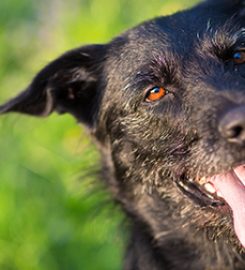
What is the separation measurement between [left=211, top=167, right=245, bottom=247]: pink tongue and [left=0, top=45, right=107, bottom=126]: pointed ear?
1.14 meters

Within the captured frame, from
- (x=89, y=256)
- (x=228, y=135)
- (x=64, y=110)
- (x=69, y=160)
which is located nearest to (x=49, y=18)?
(x=69, y=160)

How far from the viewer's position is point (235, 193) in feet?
15.2

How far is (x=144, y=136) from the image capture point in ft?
16.1

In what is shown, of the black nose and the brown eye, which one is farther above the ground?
the brown eye

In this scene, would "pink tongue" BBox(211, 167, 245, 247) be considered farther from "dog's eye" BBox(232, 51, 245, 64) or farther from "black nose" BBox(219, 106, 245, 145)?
"dog's eye" BBox(232, 51, 245, 64)

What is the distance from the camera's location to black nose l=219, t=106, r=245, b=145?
13.5ft

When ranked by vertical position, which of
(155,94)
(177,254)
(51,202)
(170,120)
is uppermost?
(51,202)

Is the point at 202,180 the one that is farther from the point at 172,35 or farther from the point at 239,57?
the point at 172,35

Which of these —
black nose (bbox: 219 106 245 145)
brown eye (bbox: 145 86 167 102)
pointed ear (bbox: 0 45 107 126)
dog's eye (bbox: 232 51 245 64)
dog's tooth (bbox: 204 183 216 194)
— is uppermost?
pointed ear (bbox: 0 45 107 126)

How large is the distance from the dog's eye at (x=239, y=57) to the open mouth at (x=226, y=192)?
2.15 feet

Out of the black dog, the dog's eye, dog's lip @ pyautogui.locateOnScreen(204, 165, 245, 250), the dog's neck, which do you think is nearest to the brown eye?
the black dog

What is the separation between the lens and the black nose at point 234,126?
4.13 metres

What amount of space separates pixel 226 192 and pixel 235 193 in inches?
2.6

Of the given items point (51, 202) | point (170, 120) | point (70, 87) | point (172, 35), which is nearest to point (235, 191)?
point (170, 120)
